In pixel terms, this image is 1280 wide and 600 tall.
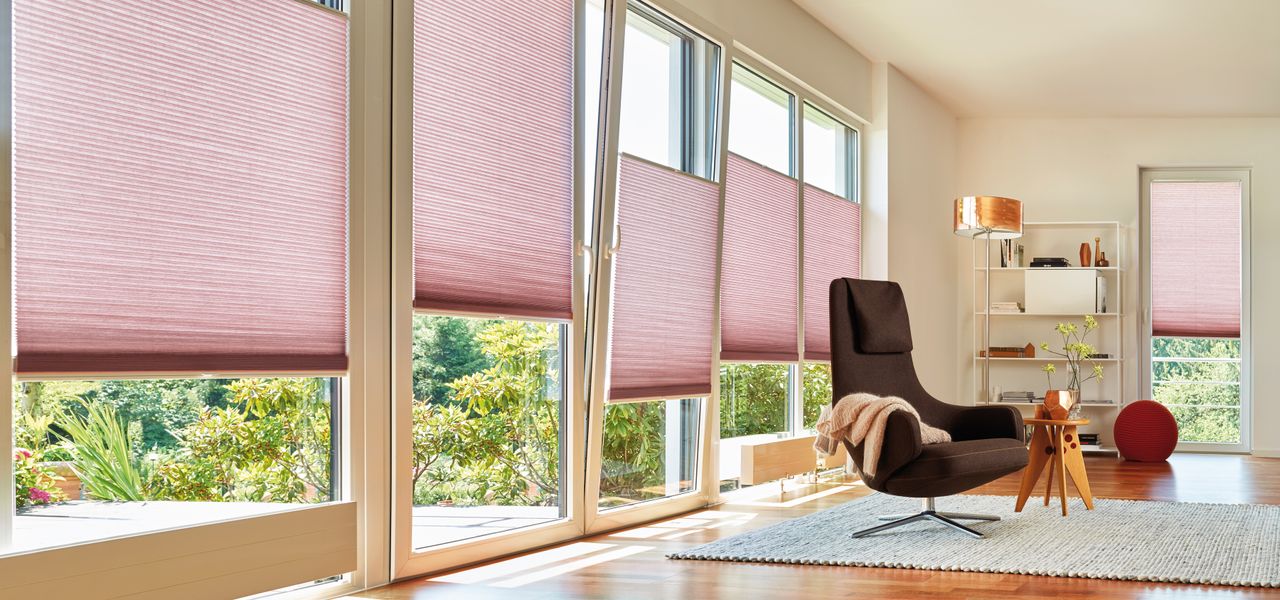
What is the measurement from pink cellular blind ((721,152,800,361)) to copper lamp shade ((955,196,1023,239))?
1.88 metres

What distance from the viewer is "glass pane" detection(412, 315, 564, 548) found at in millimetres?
4094

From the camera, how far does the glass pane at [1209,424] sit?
9.66 meters

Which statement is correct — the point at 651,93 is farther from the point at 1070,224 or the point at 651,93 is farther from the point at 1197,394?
the point at 1197,394

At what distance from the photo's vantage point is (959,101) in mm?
9500

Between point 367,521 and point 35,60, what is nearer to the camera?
point 35,60

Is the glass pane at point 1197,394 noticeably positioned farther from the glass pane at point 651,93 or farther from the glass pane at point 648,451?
the glass pane at point 651,93

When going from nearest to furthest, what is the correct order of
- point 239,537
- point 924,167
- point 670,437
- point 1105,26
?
point 239,537 → point 670,437 → point 1105,26 → point 924,167

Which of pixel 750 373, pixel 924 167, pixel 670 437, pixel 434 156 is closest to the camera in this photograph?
pixel 434 156

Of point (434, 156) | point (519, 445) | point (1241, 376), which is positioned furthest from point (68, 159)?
point (1241, 376)

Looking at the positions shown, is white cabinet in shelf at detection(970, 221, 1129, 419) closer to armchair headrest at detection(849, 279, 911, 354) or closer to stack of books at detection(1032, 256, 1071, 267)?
stack of books at detection(1032, 256, 1071, 267)

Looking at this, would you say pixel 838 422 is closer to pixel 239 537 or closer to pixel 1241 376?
pixel 239 537

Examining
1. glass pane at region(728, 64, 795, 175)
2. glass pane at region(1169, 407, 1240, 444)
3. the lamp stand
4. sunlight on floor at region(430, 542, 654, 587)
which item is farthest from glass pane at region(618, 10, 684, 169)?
glass pane at region(1169, 407, 1240, 444)

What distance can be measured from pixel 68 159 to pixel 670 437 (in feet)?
11.6

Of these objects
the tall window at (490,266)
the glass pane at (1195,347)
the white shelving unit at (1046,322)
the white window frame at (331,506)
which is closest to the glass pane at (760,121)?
the tall window at (490,266)
